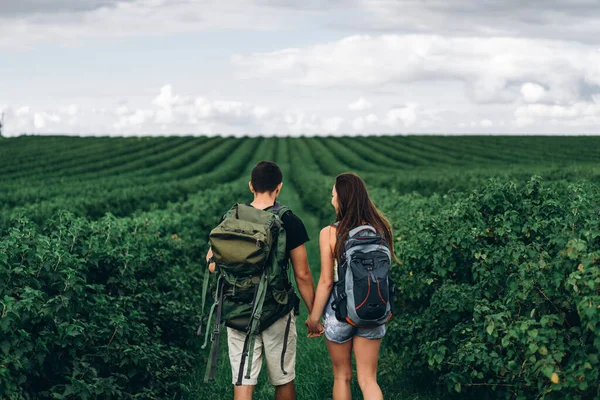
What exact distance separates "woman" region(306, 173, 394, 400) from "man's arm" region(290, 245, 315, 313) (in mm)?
68

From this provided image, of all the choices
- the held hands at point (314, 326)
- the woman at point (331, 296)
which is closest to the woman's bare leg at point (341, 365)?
the woman at point (331, 296)

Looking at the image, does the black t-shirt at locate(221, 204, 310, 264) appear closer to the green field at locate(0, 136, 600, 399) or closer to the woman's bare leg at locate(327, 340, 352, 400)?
the woman's bare leg at locate(327, 340, 352, 400)

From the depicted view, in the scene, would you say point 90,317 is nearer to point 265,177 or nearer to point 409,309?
point 265,177

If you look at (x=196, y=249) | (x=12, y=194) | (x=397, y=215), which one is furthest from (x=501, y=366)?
(x=12, y=194)

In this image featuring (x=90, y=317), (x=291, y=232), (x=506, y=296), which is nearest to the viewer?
(x=291, y=232)

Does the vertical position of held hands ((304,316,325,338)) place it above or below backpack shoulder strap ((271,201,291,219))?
below

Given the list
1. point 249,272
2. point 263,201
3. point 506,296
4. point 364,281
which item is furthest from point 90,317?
point 506,296

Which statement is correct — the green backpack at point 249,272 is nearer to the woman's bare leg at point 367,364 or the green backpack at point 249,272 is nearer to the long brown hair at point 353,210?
the long brown hair at point 353,210

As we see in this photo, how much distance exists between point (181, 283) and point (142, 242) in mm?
739

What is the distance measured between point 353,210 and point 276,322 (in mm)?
955

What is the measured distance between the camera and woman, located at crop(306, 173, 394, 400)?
14.1 ft

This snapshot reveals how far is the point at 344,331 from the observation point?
4305 millimetres

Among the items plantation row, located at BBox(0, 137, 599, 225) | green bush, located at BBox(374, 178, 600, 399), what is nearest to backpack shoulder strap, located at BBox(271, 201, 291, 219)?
green bush, located at BBox(374, 178, 600, 399)

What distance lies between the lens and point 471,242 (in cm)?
568
